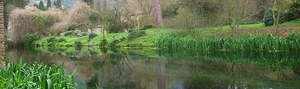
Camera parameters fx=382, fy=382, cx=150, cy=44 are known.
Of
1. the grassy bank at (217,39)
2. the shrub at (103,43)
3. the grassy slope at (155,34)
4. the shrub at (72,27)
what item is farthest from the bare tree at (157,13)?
the shrub at (72,27)

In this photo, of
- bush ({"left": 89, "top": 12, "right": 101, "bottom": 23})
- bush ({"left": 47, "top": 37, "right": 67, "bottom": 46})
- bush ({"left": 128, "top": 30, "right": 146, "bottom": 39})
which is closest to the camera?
bush ({"left": 128, "top": 30, "right": 146, "bottom": 39})

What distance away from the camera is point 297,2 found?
23.8 meters

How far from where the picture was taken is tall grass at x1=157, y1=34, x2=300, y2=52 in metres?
16.2

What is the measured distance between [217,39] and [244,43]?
218 cm

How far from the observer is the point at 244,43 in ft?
59.5

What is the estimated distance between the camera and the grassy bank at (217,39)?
55.2 feet

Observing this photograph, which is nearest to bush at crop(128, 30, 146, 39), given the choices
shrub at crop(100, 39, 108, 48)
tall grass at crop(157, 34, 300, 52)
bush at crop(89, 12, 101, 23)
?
shrub at crop(100, 39, 108, 48)

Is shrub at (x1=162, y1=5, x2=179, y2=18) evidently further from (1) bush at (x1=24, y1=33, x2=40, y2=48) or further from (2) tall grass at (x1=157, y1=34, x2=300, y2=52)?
(1) bush at (x1=24, y1=33, x2=40, y2=48)

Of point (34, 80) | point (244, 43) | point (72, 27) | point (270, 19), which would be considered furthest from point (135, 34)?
point (34, 80)

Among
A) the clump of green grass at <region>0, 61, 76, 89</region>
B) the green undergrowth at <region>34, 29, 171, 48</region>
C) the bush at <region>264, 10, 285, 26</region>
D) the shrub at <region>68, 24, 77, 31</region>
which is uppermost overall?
the shrub at <region>68, 24, 77, 31</region>

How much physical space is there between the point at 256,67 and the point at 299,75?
2.63 m

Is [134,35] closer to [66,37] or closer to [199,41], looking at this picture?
[199,41]

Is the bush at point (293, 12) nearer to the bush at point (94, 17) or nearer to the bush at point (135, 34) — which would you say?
the bush at point (135, 34)

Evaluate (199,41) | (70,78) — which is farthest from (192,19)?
(70,78)
